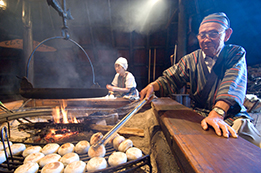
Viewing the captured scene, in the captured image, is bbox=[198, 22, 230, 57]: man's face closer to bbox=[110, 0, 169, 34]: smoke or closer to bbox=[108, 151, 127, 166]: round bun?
bbox=[108, 151, 127, 166]: round bun

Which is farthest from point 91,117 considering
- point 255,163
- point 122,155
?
point 255,163

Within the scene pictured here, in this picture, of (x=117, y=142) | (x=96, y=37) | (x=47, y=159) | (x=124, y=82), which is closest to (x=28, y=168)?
(x=47, y=159)

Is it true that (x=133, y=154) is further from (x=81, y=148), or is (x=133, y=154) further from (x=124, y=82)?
(x=124, y=82)

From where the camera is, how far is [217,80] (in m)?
1.68

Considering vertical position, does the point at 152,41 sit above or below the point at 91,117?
above

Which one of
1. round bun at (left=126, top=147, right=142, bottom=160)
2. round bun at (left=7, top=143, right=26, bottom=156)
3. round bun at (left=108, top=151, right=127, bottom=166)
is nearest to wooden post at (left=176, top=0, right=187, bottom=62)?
round bun at (left=126, top=147, right=142, bottom=160)

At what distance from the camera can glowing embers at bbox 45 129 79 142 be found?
5.29 ft

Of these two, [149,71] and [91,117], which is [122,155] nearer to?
[91,117]

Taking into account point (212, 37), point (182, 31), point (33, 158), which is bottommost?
point (33, 158)

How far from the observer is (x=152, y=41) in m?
7.03

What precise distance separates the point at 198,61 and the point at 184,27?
9.69ft

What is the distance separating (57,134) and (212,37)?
8.83 ft

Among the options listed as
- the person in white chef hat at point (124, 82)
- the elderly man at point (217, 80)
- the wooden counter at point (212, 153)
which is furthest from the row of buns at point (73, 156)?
the person in white chef hat at point (124, 82)

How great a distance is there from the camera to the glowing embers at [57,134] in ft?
5.29
